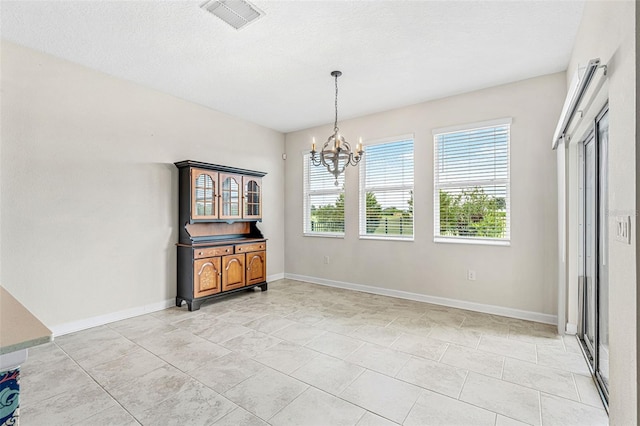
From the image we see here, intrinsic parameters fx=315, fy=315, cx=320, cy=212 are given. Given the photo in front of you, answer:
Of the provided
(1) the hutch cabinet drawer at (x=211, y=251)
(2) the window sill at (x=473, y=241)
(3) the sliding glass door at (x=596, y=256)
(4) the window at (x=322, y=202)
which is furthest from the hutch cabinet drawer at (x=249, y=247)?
(3) the sliding glass door at (x=596, y=256)

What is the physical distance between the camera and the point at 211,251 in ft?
13.8

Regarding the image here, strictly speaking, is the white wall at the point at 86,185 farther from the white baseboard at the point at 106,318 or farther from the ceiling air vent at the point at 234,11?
the ceiling air vent at the point at 234,11

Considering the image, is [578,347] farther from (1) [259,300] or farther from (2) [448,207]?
(1) [259,300]

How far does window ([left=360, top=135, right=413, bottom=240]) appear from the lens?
15.1ft

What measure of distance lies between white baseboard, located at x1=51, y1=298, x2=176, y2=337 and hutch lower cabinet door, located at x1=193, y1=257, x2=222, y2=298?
0.49 m

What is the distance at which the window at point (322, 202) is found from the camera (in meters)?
5.38

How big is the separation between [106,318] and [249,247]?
76.2 inches

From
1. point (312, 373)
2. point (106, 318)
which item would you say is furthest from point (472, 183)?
point (106, 318)

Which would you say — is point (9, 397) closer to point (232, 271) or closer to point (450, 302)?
point (232, 271)

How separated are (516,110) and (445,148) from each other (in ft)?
2.91

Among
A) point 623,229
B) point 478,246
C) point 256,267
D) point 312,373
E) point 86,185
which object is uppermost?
point 86,185

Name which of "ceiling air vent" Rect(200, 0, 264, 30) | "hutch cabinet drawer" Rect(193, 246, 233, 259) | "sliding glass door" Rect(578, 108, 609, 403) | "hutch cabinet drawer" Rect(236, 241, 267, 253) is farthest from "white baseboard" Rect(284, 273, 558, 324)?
"ceiling air vent" Rect(200, 0, 264, 30)

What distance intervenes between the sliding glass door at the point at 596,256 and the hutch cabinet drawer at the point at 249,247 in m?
3.96

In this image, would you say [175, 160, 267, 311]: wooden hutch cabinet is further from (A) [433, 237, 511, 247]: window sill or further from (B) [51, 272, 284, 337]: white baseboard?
(A) [433, 237, 511, 247]: window sill
